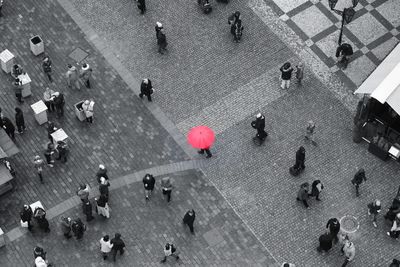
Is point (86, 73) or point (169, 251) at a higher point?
point (86, 73)

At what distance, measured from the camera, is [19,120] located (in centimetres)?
3791

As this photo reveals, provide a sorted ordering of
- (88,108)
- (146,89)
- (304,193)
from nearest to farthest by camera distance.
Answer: (304,193)
(88,108)
(146,89)

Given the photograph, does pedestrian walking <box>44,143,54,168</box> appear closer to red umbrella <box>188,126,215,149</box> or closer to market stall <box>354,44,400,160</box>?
red umbrella <box>188,126,215,149</box>

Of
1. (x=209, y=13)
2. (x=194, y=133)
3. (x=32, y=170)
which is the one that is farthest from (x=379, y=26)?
(x=32, y=170)

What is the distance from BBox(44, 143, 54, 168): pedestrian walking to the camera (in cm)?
3695

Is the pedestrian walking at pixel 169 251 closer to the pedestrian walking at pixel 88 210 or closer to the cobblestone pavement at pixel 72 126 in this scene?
the pedestrian walking at pixel 88 210

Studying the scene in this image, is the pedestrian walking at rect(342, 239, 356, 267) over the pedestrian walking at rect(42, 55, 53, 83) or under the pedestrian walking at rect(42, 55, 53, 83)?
under

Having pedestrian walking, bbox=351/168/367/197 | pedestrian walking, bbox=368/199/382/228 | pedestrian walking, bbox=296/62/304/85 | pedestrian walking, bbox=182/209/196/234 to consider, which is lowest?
pedestrian walking, bbox=182/209/196/234

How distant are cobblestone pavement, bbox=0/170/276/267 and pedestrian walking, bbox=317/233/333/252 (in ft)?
7.05

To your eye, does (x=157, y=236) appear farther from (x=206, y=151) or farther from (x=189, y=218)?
(x=206, y=151)

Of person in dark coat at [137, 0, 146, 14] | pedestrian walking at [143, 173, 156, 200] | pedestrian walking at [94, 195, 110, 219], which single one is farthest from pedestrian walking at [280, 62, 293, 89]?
pedestrian walking at [94, 195, 110, 219]

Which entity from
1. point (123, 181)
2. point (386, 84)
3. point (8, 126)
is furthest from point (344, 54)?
point (8, 126)

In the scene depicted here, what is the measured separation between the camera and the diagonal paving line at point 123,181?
3612 centimetres

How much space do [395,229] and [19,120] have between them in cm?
1603
